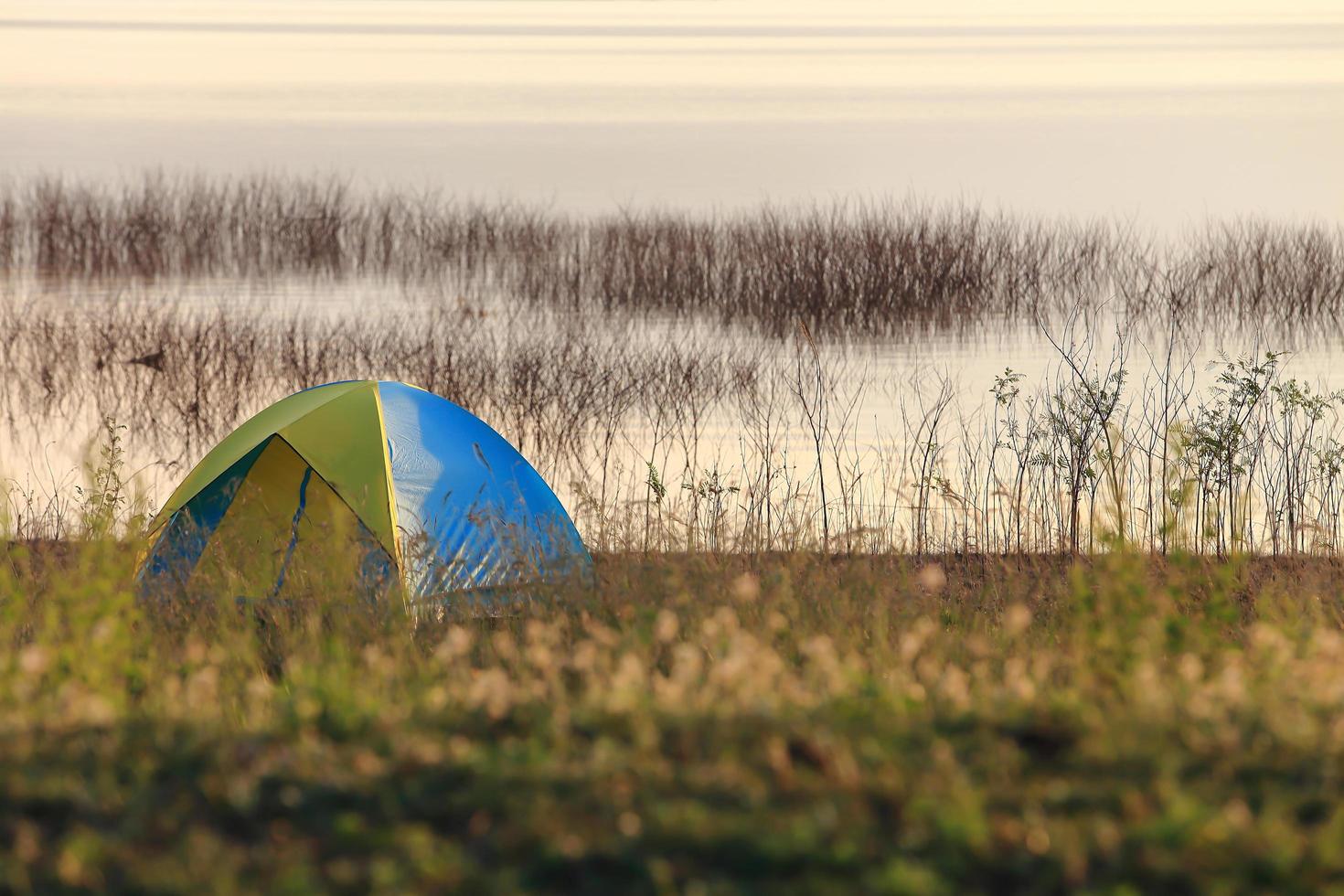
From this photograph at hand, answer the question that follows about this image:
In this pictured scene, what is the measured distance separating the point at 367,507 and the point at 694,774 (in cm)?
488

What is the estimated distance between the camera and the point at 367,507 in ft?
27.8

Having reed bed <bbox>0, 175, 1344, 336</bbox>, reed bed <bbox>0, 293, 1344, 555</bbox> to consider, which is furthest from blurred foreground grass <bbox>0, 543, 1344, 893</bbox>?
reed bed <bbox>0, 175, 1344, 336</bbox>

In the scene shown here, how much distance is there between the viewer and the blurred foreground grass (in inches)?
142

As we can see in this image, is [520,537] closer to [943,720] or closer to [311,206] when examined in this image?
[943,720]

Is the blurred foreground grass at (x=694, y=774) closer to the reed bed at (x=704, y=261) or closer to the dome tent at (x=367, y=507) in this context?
the dome tent at (x=367, y=507)

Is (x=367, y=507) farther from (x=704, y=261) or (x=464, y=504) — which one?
(x=704, y=261)

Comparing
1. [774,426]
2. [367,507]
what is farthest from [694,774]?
[774,426]

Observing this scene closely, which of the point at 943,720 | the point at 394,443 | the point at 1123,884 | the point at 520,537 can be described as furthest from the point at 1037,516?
the point at 1123,884

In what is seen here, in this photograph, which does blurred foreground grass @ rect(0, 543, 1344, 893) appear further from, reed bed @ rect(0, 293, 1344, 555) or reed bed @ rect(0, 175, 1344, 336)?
reed bed @ rect(0, 175, 1344, 336)

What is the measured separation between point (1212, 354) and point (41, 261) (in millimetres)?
19723

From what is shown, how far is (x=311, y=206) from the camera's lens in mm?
26703

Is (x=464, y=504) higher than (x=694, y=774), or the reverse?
(x=464, y=504)

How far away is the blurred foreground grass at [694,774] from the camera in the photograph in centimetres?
361

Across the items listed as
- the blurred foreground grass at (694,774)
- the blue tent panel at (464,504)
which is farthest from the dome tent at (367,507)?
the blurred foreground grass at (694,774)
